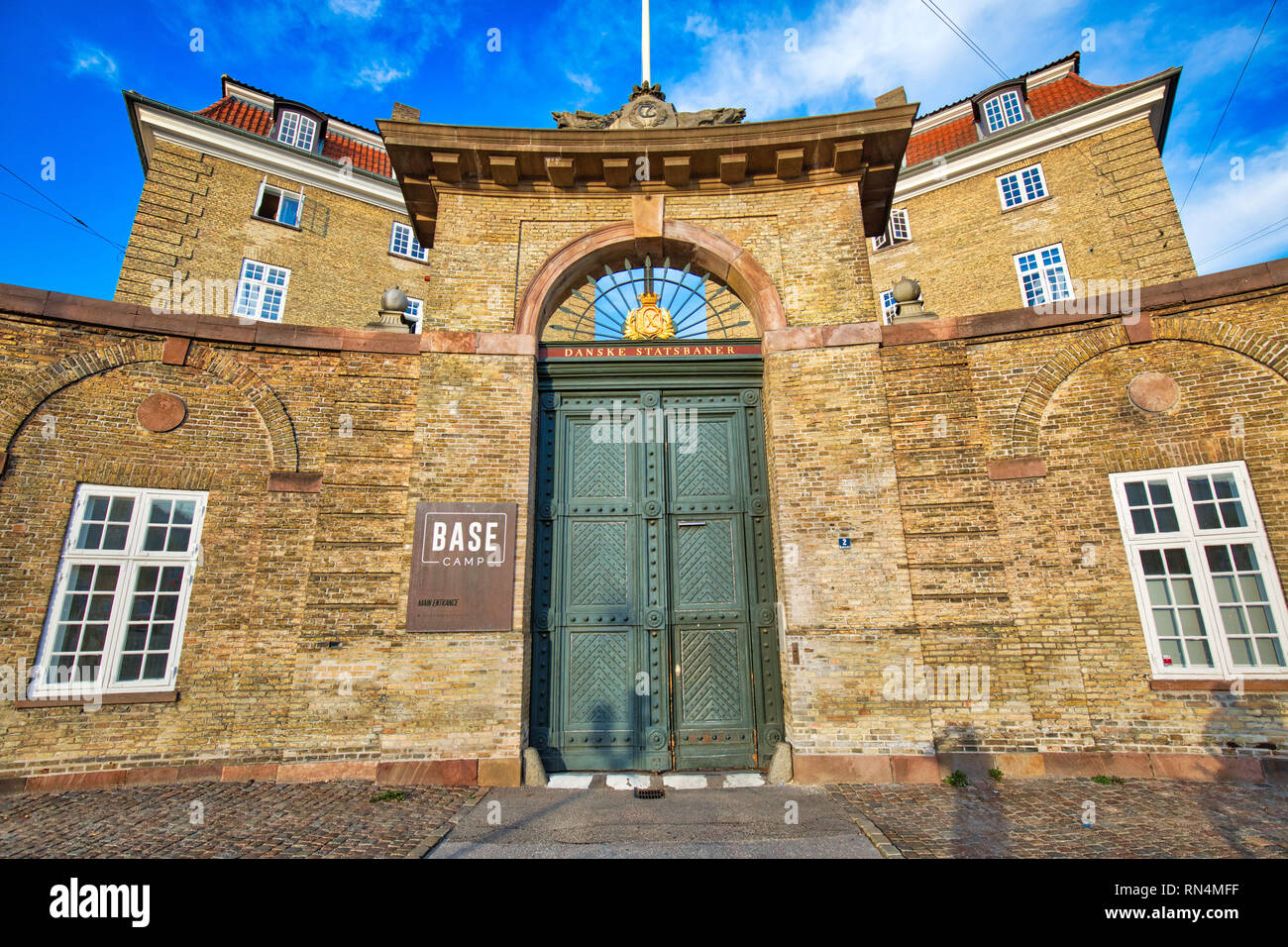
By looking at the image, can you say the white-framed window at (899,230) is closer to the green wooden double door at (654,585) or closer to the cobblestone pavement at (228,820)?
the green wooden double door at (654,585)

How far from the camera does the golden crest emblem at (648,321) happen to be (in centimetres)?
887

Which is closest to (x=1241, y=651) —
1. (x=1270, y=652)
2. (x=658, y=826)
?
(x=1270, y=652)

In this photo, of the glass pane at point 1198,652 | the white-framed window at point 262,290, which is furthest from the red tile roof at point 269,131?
the glass pane at point 1198,652

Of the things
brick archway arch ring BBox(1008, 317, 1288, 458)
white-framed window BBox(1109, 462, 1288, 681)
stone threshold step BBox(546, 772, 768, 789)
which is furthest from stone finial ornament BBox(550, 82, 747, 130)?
stone threshold step BBox(546, 772, 768, 789)

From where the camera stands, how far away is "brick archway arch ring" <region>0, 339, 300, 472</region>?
720 cm

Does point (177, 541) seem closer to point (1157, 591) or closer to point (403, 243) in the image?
point (1157, 591)

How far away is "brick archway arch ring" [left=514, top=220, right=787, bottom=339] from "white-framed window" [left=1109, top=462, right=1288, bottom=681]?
5.03 m

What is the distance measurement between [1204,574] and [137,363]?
1323cm

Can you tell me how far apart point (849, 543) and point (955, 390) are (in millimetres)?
2554

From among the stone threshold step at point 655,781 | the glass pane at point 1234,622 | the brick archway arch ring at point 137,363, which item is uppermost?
the brick archway arch ring at point 137,363

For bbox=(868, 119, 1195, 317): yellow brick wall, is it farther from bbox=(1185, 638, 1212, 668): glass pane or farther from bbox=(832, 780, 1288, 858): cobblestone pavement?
bbox=(832, 780, 1288, 858): cobblestone pavement

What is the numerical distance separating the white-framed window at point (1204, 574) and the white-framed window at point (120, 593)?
1144cm

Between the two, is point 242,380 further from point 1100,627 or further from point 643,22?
point 1100,627

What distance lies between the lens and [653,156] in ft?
28.7
